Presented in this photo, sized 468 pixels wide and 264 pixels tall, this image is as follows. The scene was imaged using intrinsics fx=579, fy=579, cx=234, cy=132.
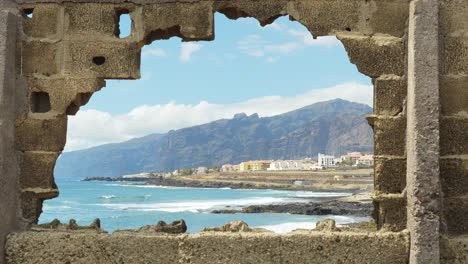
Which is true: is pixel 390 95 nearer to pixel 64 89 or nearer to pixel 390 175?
pixel 390 175

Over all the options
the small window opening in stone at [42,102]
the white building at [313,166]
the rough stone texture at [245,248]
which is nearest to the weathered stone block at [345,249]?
the rough stone texture at [245,248]

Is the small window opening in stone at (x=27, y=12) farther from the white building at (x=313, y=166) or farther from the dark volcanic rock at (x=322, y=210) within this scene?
the white building at (x=313, y=166)

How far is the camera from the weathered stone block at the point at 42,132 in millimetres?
4637

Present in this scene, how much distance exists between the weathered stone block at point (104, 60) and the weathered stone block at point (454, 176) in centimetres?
248

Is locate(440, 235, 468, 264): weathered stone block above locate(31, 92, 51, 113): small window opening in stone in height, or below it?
below

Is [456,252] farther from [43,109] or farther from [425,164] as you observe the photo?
[43,109]

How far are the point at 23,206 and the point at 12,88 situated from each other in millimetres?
944

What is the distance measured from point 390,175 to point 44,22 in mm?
3023

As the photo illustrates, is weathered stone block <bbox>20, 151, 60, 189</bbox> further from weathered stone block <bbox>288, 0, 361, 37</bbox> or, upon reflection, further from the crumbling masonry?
weathered stone block <bbox>288, 0, 361, 37</bbox>

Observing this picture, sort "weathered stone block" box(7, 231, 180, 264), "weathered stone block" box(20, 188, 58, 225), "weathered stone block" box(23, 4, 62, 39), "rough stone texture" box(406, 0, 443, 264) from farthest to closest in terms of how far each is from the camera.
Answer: "weathered stone block" box(23, 4, 62, 39), "weathered stone block" box(20, 188, 58, 225), "weathered stone block" box(7, 231, 180, 264), "rough stone texture" box(406, 0, 443, 264)

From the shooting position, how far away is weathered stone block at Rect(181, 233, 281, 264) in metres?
4.22

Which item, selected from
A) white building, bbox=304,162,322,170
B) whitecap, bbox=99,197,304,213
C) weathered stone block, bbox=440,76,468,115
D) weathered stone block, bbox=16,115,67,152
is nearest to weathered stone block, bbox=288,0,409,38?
weathered stone block, bbox=440,76,468,115

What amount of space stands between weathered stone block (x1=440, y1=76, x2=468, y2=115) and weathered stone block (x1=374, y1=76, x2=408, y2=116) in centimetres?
28

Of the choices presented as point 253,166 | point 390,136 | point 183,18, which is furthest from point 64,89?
point 253,166
